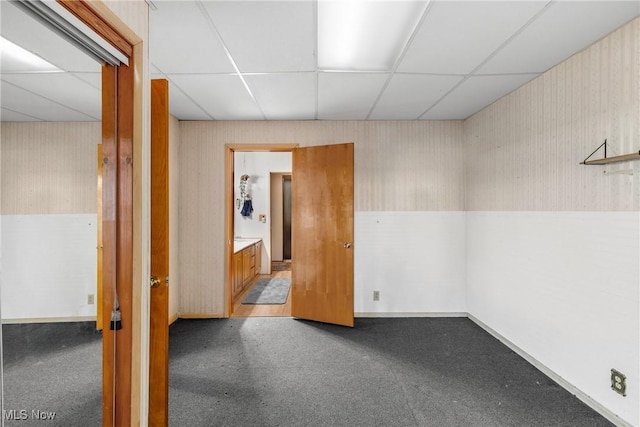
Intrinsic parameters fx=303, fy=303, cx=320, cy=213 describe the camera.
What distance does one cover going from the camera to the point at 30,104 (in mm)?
1202

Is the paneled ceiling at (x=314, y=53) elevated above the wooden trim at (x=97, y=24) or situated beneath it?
elevated above

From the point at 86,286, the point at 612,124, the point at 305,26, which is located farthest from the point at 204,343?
the point at 612,124

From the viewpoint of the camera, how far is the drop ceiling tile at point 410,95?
99.7 inches

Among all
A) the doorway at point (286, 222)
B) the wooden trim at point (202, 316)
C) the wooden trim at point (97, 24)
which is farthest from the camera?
the doorway at point (286, 222)

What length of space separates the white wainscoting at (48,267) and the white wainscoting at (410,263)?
273 centimetres

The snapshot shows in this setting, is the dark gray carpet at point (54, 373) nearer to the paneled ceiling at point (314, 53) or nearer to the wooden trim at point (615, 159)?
the paneled ceiling at point (314, 53)

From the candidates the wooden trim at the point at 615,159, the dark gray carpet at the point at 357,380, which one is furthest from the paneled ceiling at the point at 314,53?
the dark gray carpet at the point at 357,380

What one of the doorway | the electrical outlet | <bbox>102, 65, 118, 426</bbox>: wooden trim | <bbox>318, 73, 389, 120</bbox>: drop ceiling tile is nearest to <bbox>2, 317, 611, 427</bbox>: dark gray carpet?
<bbox>102, 65, 118, 426</bbox>: wooden trim


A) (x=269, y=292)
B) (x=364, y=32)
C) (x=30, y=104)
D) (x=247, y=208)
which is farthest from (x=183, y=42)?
(x=247, y=208)

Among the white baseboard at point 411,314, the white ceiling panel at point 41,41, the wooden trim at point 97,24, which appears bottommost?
the white baseboard at point 411,314

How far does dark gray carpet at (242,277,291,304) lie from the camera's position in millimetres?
4215

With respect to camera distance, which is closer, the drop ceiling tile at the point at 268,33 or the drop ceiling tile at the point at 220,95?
the drop ceiling tile at the point at 268,33

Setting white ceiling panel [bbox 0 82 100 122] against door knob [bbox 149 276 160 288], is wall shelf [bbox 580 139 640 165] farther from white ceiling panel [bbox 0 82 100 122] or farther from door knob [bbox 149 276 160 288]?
white ceiling panel [bbox 0 82 100 122]

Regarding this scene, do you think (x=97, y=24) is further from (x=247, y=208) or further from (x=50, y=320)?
(x=247, y=208)
